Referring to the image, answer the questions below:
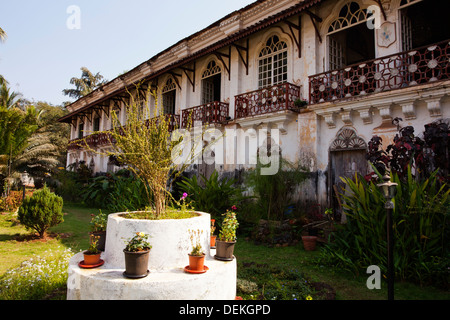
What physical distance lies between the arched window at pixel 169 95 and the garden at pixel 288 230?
8.90 m

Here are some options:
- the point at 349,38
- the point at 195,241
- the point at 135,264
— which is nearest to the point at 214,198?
the point at 195,241

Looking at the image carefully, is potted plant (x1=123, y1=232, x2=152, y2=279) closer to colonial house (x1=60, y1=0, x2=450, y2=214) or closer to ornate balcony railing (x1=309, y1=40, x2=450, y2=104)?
colonial house (x1=60, y1=0, x2=450, y2=214)

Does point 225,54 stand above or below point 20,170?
above

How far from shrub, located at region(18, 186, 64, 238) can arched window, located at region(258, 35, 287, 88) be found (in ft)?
27.9

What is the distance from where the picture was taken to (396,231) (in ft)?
17.2

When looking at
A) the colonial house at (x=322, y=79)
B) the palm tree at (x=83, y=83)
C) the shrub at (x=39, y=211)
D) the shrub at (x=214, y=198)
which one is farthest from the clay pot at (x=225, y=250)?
the palm tree at (x=83, y=83)

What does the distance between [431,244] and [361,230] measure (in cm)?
109

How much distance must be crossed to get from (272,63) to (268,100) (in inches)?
75.7

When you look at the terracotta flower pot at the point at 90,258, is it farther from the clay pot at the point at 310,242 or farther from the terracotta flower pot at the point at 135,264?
the clay pot at the point at 310,242

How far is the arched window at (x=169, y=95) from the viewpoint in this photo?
16.6 metres

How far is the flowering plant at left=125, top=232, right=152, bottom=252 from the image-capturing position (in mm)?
3398

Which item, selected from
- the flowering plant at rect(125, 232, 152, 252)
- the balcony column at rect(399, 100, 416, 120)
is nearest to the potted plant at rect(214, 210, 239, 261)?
the flowering plant at rect(125, 232, 152, 252)

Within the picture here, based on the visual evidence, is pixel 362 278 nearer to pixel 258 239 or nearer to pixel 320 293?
pixel 320 293

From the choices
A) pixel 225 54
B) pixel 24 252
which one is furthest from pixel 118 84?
pixel 24 252
